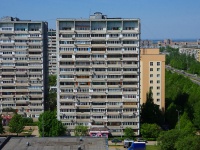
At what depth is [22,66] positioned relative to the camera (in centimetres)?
4603

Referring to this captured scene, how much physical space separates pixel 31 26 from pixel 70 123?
13588mm

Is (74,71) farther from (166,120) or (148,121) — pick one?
(166,120)

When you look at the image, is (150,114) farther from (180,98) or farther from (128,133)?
(180,98)

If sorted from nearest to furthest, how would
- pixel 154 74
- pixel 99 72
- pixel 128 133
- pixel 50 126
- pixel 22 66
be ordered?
pixel 50 126 → pixel 128 133 → pixel 99 72 → pixel 22 66 → pixel 154 74

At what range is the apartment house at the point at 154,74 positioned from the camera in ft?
155

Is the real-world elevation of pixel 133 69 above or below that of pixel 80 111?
above

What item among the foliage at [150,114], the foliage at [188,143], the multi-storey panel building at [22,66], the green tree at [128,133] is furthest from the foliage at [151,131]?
the multi-storey panel building at [22,66]

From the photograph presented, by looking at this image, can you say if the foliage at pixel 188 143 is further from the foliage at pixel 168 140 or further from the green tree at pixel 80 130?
the green tree at pixel 80 130

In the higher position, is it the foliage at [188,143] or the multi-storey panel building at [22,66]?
the multi-storey panel building at [22,66]

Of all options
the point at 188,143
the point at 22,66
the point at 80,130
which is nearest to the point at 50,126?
the point at 80,130

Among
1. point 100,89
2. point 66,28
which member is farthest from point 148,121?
point 66,28

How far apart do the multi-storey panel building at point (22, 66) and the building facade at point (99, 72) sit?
898cm

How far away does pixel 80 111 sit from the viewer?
125 ft

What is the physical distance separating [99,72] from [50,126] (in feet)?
22.2
